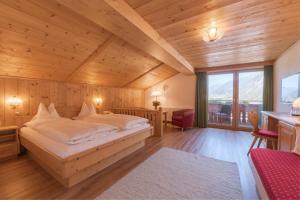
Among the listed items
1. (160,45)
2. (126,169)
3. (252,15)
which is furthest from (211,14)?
(126,169)

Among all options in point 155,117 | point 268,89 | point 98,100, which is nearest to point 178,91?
point 155,117

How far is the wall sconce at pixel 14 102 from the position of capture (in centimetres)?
306

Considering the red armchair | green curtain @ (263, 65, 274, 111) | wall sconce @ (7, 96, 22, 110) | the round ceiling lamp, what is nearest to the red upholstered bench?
the round ceiling lamp

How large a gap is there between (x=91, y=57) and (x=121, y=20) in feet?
5.97

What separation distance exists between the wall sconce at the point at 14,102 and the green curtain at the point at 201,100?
569 cm

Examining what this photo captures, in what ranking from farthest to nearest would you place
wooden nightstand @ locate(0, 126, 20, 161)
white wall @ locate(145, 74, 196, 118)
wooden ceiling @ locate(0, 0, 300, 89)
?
white wall @ locate(145, 74, 196, 118) → wooden nightstand @ locate(0, 126, 20, 161) → wooden ceiling @ locate(0, 0, 300, 89)

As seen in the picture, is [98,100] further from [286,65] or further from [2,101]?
[286,65]

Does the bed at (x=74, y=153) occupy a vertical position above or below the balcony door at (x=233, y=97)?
below

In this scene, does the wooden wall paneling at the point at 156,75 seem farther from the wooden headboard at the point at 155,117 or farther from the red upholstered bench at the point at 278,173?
the red upholstered bench at the point at 278,173

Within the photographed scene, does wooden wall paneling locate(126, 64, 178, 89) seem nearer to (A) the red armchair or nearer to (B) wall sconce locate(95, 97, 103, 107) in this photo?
(B) wall sconce locate(95, 97, 103, 107)

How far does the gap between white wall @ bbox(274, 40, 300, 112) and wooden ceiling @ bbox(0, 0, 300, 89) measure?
0.62ft

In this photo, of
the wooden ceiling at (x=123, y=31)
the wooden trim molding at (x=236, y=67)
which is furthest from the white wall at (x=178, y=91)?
the wooden ceiling at (x=123, y=31)

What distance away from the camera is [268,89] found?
185 inches

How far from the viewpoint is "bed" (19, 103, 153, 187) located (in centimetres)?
183
